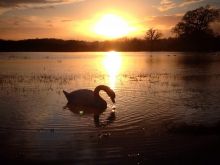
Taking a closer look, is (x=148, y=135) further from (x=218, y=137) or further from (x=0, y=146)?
(x=0, y=146)

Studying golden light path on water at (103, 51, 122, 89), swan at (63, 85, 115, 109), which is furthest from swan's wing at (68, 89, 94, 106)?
golden light path on water at (103, 51, 122, 89)

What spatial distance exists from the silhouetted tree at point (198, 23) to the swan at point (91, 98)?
241ft

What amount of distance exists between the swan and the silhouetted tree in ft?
241

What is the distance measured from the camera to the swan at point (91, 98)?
16.3 m

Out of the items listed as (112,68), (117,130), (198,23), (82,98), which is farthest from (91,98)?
(198,23)

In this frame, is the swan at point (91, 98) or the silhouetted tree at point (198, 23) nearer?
the swan at point (91, 98)

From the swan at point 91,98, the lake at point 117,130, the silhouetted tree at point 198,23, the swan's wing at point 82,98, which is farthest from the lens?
the silhouetted tree at point 198,23

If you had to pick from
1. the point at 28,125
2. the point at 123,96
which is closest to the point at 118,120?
the point at 28,125

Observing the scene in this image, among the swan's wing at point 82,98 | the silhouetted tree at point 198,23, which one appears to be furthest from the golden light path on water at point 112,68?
the silhouetted tree at point 198,23

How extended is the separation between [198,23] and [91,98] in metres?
75.1

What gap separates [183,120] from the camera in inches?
516

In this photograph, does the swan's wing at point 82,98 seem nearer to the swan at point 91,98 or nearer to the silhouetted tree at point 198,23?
the swan at point 91,98

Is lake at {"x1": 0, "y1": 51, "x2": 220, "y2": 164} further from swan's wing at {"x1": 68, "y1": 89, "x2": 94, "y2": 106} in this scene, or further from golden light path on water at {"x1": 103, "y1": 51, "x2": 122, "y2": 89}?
golden light path on water at {"x1": 103, "y1": 51, "x2": 122, "y2": 89}

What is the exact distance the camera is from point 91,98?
54.8 ft
